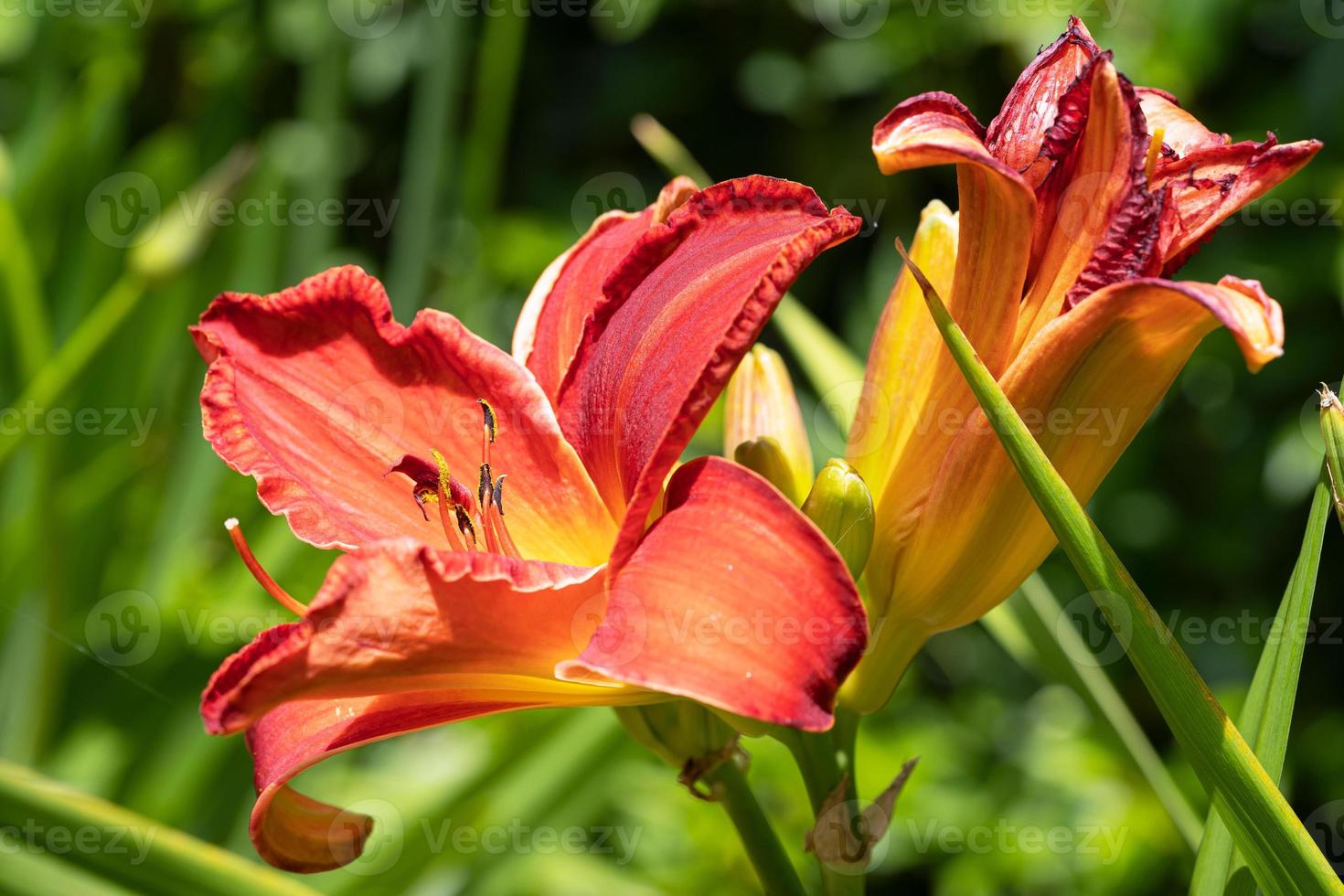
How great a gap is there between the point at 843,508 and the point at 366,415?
0.87 feet

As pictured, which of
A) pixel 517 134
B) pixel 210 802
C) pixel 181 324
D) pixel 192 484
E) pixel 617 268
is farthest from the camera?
pixel 517 134

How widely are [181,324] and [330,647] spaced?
1.52 m

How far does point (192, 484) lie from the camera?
167cm

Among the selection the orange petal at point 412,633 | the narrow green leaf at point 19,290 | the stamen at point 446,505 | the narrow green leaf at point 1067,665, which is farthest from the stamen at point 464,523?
the narrow green leaf at point 19,290

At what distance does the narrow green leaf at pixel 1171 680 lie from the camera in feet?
1.40

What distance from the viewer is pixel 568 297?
0.69 meters

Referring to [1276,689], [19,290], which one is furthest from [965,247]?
[19,290]

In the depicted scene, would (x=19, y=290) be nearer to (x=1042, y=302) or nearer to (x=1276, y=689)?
(x=1042, y=302)

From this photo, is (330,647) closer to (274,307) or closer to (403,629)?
(403,629)

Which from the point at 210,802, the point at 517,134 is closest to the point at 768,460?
the point at 210,802

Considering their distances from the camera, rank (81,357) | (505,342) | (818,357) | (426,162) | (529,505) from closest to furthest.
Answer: (529,505)
(818,357)
(81,357)
(426,162)
(505,342)

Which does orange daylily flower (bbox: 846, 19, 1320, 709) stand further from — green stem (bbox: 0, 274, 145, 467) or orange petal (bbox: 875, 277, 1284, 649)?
green stem (bbox: 0, 274, 145, 467)

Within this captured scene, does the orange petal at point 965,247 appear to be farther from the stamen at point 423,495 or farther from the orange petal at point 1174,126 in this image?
the stamen at point 423,495

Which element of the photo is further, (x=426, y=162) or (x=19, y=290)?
(x=426, y=162)
